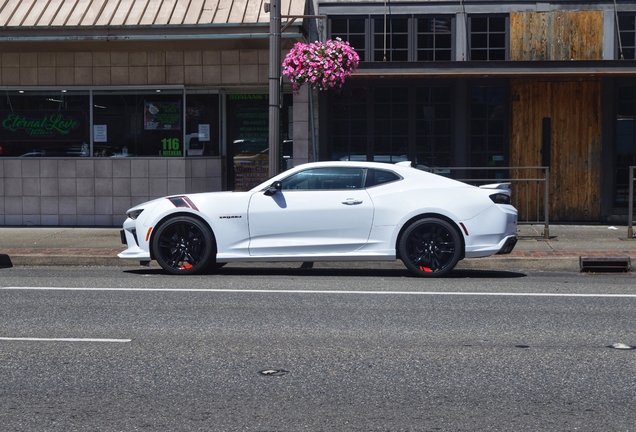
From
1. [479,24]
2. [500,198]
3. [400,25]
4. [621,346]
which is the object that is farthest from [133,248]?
[479,24]

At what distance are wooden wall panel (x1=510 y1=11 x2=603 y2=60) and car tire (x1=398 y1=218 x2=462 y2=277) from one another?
258 inches

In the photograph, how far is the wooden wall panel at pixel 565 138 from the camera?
55.0ft

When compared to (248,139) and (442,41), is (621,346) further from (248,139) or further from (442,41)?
(248,139)

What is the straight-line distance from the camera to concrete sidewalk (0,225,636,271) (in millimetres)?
12570

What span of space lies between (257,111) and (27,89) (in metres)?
4.34

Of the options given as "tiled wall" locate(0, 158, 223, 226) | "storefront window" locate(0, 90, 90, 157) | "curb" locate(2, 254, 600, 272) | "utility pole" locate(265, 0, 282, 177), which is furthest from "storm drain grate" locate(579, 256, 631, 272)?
"storefront window" locate(0, 90, 90, 157)

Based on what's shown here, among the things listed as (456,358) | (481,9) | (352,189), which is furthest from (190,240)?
(481,9)

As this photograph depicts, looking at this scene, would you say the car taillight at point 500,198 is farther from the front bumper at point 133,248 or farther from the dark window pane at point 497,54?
the dark window pane at point 497,54

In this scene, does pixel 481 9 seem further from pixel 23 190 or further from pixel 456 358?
pixel 456 358

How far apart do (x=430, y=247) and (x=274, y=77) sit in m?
3.86

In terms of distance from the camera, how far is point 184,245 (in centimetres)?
1140

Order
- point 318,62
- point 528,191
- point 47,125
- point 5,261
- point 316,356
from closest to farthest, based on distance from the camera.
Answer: point 316,356 → point 5,261 → point 318,62 → point 528,191 → point 47,125

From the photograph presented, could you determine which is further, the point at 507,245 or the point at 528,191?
the point at 528,191

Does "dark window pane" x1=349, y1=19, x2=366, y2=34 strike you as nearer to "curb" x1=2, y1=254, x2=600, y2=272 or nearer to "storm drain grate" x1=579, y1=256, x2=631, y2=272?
"curb" x1=2, y1=254, x2=600, y2=272
